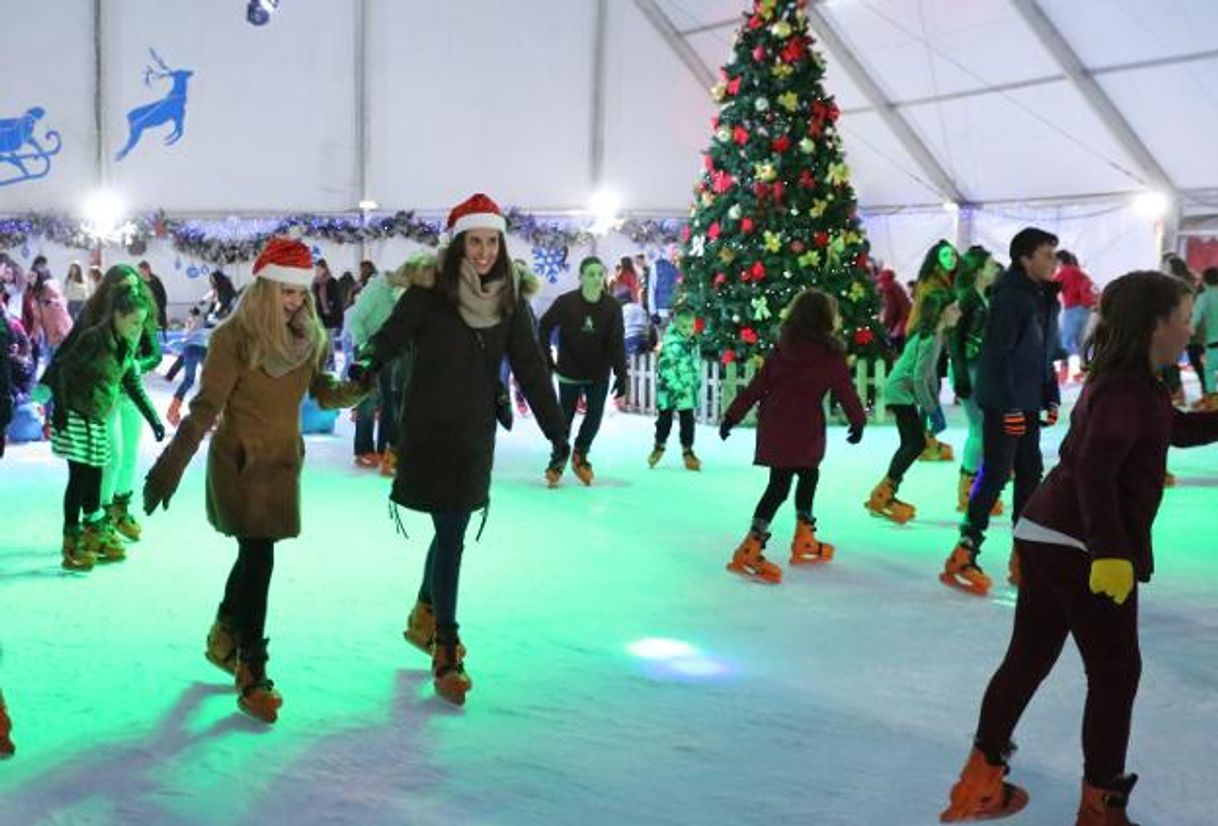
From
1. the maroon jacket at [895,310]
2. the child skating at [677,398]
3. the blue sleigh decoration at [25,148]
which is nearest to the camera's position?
the child skating at [677,398]

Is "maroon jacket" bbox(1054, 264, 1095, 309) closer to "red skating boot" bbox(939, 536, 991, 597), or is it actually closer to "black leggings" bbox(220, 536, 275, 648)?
"red skating boot" bbox(939, 536, 991, 597)

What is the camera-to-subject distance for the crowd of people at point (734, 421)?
307 cm

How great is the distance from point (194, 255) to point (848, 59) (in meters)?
11.1

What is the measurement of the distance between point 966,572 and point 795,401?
1.05 meters

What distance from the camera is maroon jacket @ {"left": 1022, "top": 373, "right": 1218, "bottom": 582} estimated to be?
2953 millimetres

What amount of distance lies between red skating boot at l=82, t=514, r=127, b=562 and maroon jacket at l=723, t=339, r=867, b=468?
2.79m

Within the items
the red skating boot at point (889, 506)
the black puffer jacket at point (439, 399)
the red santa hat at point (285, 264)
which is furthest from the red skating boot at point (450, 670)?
the red skating boot at point (889, 506)

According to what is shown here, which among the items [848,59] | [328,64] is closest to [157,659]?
[848,59]

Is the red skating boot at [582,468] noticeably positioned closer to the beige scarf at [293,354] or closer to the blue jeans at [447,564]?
the blue jeans at [447,564]

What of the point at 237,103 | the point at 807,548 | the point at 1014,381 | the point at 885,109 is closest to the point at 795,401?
the point at 807,548

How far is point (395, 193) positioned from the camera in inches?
928

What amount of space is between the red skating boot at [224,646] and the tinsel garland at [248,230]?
18885mm

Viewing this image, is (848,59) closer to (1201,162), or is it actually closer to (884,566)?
(1201,162)

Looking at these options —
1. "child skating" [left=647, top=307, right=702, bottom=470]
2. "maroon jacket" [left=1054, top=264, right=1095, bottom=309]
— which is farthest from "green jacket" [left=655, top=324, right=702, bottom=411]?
"maroon jacket" [left=1054, top=264, right=1095, bottom=309]
